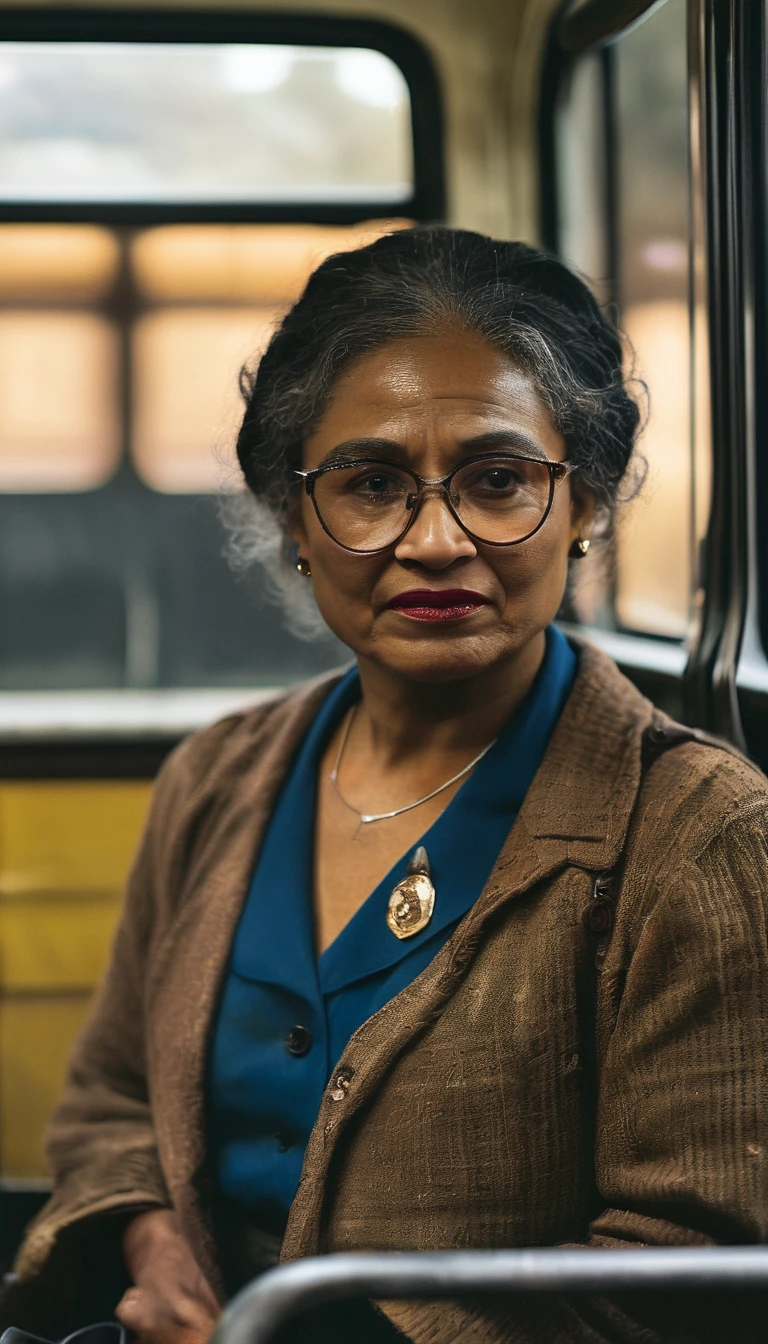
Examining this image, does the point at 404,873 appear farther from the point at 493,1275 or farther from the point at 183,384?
the point at 183,384

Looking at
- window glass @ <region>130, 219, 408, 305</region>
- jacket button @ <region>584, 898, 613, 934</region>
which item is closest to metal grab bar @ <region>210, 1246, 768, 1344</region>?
jacket button @ <region>584, 898, 613, 934</region>

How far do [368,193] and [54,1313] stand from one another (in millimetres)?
2301

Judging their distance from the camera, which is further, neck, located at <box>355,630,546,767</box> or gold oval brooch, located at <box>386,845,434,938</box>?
neck, located at <box>355,630,546,767</box>

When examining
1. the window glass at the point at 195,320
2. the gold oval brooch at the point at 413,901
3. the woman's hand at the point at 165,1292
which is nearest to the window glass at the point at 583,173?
the window glass at the point at 195,320

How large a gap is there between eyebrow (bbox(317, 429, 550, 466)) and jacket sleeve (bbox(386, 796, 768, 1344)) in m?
0.46

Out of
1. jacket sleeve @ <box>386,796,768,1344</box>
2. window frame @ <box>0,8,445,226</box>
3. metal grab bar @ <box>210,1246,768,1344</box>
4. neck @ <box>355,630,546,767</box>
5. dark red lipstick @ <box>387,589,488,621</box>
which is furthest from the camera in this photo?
window frame @ <box>0,8,445,226</box>

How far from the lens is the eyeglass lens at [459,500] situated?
4.43ft

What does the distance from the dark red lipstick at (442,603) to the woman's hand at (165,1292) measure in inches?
32.9

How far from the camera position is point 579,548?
59.2 inches

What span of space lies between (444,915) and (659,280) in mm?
1574

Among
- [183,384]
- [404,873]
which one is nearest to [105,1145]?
[404,873]

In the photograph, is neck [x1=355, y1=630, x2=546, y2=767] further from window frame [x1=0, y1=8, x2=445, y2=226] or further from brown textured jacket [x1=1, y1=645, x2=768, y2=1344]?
window frame [x1=0, y1=8, x2=445, y2=226]

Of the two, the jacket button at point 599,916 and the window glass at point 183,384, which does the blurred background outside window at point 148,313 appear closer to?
the window glass at point 183,384

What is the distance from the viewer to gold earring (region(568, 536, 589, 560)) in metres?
1.50
